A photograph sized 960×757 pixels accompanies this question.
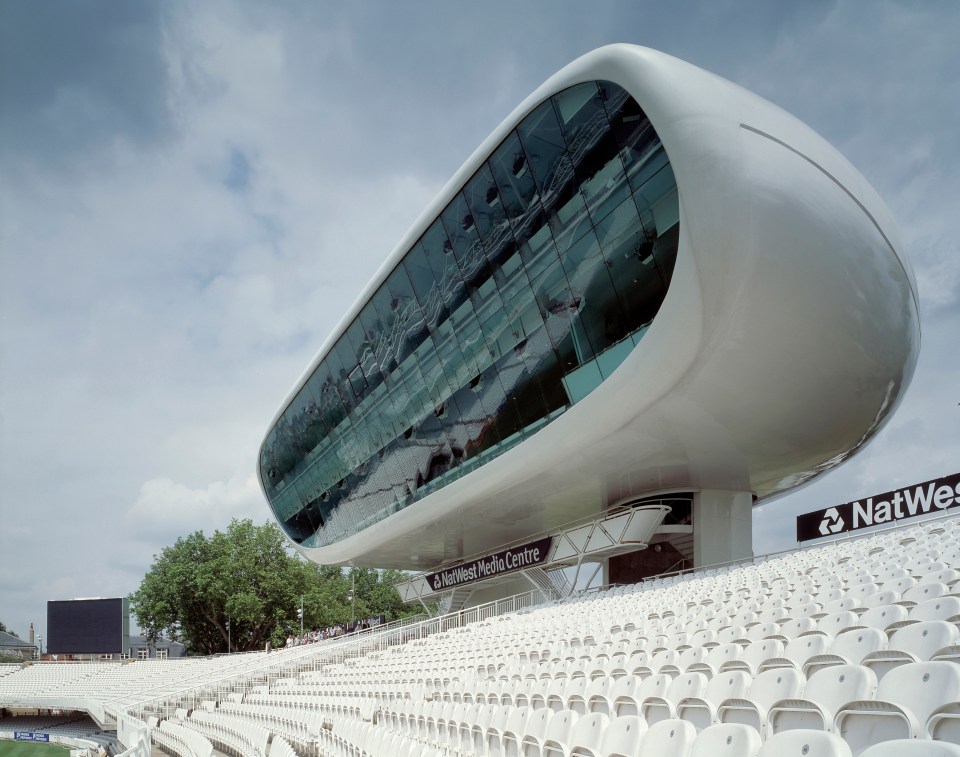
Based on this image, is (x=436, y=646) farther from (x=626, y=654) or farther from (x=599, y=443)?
(x=626, y=654)

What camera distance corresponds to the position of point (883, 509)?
58.5 ft

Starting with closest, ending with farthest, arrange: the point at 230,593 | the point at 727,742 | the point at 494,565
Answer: the point at 727,742 → the point at 494,565 → the point at 230,593

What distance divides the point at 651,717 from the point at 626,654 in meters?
3.44

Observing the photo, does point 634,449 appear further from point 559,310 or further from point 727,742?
point 727,742

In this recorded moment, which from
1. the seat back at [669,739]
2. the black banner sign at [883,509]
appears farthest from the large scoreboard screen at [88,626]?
the seat back at [669,739]

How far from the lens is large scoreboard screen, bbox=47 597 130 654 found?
5084 cm

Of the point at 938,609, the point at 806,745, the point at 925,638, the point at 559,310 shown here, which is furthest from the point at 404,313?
the point at 806,745

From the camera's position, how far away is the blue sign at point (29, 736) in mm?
31497

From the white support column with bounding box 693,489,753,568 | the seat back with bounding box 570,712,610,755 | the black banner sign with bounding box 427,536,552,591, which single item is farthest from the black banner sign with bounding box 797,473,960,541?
the seat back with bounding box 570,712,610,755

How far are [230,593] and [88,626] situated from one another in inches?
345

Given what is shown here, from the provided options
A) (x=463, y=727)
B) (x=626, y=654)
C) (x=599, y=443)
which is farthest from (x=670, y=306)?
(x=463, y=727)

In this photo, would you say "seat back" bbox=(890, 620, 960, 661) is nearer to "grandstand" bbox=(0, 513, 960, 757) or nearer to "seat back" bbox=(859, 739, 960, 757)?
"grandstand" bbox=(0, 513, 960, 757)

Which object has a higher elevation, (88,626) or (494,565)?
(88,626)

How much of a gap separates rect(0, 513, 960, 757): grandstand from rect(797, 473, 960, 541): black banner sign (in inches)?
35.4
